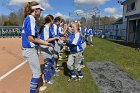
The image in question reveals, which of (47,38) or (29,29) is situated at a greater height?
(29,29)

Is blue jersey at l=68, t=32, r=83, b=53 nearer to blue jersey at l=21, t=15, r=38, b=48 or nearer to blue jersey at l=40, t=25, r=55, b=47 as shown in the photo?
blue jersey at l=40, t=25, r=55, b=47

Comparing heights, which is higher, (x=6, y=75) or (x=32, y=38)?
(x=32, y=38)

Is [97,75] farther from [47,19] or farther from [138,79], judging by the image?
[47,19]

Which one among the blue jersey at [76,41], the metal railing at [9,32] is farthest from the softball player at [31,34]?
the metal railing at [9,32]

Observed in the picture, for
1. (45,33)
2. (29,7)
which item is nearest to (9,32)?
(45,33)

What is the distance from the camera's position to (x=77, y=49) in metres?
6.90

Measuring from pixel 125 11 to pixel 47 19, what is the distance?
30.0 meters

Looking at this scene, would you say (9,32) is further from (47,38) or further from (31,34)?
(31,34)

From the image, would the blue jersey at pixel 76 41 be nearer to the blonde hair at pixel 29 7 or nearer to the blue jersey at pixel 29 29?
the blue jersey at pixel 29 29

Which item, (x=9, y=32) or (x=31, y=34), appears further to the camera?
(x=9, y=32)

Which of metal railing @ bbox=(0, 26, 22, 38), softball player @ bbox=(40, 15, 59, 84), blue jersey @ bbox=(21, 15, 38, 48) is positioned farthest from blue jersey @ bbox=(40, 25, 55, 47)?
metal railing @ bbox=(0, 26, 22, 38)

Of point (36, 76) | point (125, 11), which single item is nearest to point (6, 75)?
point (36, 76)

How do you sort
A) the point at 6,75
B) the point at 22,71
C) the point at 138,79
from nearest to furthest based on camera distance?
the point at 138,79 → the point at 6,75 → the point at 22,71

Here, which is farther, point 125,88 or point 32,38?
point 125,88
